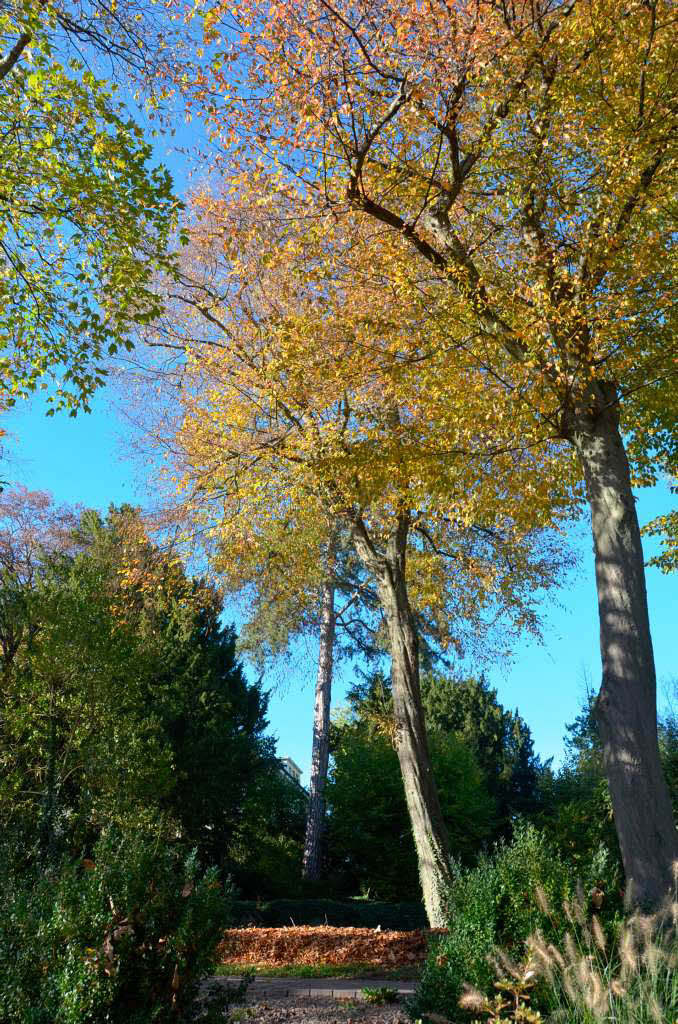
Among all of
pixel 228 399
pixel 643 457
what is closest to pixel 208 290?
pixel 228 399

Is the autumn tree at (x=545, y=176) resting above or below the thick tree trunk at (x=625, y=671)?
above

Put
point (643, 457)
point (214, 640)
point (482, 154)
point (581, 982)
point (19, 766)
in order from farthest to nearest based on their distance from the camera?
point (214, 640), point (19, 766), point (643, 457), point (482, 154), point (581, 982)

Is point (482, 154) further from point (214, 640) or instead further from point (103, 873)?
point (214, 640)

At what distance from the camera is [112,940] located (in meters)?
4.15

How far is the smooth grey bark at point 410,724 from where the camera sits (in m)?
10.5

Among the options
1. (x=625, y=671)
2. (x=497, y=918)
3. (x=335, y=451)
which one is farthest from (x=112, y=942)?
(x=335, y=451)

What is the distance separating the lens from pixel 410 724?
11.4 m

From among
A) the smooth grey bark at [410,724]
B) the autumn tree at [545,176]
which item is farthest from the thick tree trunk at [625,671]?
the smooth grey bark at [410,724]

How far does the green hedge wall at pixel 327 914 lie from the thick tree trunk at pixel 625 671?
37.8ft

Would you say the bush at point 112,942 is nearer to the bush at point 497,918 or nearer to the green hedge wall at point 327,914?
the bush at point 497,918

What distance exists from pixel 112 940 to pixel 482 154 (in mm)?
8689

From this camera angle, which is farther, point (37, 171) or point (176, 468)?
point (176, 468)

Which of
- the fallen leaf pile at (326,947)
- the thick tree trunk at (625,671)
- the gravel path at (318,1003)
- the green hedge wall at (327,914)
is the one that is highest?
the thick tree trunk at (625,671)

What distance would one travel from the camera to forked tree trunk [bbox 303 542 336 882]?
2194 cm
